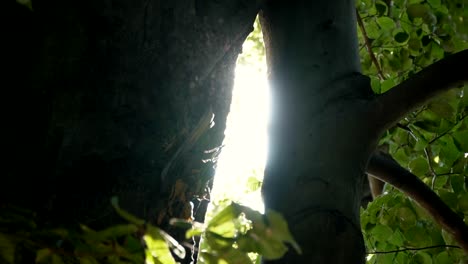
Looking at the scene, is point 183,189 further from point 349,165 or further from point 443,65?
point 443,65

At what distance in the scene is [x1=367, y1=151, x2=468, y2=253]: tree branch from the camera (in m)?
1.41

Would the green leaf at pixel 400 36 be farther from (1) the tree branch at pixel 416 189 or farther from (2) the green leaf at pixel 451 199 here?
(1) the tree branch at pixel 416 189

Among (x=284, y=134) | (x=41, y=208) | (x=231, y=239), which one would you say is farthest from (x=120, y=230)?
(x=284, y=134)

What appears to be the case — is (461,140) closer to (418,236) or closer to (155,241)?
(418,236)

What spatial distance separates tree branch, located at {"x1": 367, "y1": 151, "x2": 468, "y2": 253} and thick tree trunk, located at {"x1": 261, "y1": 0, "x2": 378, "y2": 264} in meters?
0.19

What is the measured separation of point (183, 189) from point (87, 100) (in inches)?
8.9

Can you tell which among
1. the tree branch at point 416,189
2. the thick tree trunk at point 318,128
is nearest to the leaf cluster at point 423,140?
the tree branch at point 416,189

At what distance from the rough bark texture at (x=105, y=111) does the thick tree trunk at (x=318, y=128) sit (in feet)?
0.71

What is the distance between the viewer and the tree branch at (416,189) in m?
1.41

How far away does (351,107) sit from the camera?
4.06 feet

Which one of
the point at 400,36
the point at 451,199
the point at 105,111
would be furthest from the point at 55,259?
the point at 400,36

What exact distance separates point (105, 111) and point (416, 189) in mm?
862

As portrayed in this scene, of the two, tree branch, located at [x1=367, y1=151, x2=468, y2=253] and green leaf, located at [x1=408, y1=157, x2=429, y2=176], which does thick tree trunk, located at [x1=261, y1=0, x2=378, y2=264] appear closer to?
tree branch, located at [x1=367, y1=151, x2=468, y2=253]

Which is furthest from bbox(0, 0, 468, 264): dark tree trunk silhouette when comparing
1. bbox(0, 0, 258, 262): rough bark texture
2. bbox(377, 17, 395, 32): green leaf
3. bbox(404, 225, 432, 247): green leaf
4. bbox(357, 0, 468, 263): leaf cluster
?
bbox(377, 17, 395, 32): green leaf
